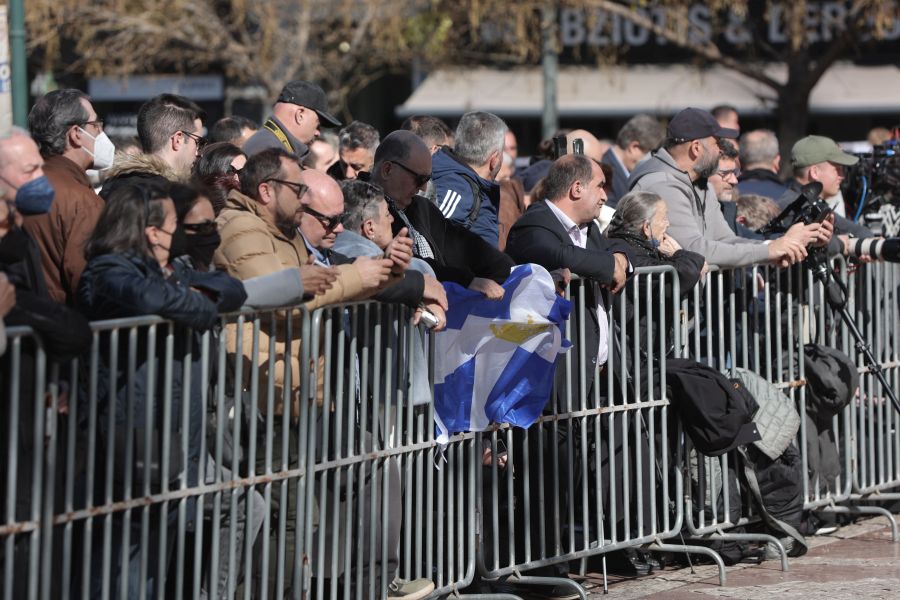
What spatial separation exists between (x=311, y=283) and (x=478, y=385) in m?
1.21

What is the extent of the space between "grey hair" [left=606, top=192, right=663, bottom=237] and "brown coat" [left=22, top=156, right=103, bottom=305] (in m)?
2.65

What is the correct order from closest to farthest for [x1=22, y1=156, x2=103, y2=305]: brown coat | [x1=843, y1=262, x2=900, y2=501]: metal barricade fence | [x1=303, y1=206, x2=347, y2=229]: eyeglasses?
[x1=22, y1=156, x2=103, y2=305]: brown coat
[x1=303, y1=206, x2=347, y2=229]: eyeglasses
[x1=843, y1=262, x2=900, y2=501]: metal barricade fence

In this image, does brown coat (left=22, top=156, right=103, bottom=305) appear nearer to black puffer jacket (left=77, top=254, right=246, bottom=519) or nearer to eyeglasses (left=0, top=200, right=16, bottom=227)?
black puffer jacket (left=77, top=254, right=246, bottom=519)

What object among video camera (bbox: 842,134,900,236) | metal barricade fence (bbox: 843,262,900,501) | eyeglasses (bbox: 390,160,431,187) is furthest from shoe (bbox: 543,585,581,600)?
video camera (bbox: 842,134,900,236)

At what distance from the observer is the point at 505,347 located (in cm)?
629

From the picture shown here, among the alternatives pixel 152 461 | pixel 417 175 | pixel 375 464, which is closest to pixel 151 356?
pixel 152 461

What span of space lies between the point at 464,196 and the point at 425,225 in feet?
2.54

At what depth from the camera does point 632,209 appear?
286 inches

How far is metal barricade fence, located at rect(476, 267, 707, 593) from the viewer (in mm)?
6508

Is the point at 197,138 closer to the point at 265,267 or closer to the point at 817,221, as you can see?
the point at 265,267

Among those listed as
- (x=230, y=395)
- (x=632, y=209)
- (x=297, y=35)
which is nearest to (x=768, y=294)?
(x=632, y=209)

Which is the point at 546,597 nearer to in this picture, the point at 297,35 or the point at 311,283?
the point at 311,283

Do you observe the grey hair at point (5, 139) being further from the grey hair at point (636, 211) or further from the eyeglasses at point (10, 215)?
the grey hair at point (636, 211)

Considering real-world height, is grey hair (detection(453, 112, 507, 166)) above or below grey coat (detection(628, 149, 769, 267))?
above
